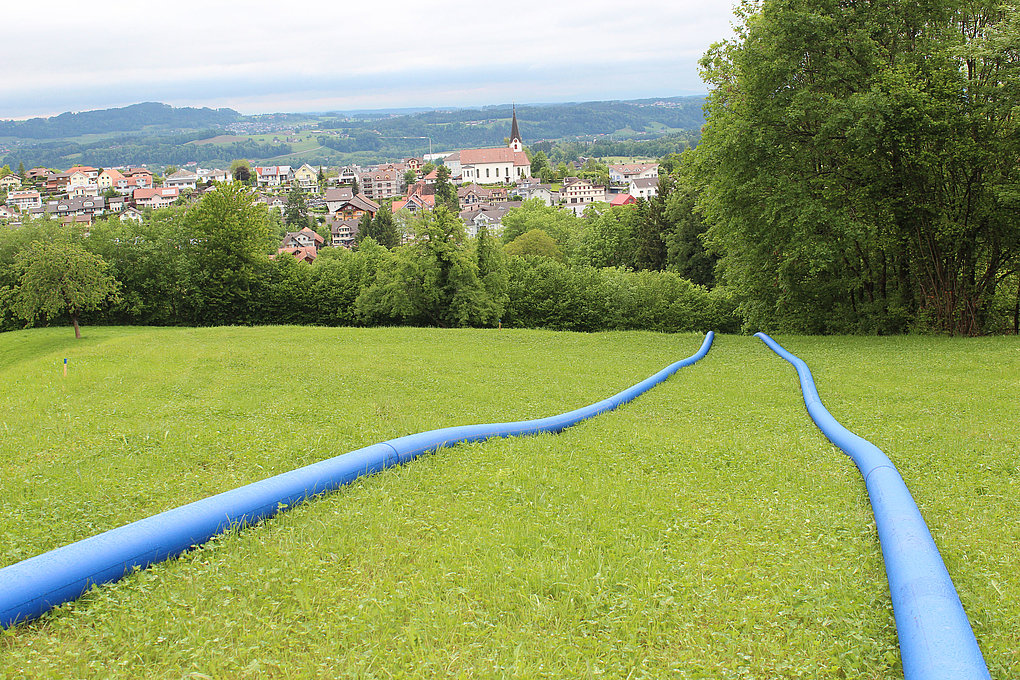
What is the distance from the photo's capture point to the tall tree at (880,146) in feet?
73.9

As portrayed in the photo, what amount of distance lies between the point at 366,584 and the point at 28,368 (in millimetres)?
20838

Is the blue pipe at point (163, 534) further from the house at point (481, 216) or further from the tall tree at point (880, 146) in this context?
the house at point (481, 216)

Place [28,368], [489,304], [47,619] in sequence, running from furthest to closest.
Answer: [489,304], [28,368], [47,619]

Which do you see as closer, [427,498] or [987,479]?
[427,498]

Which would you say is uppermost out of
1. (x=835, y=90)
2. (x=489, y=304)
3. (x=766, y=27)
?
(x=766, y=27)

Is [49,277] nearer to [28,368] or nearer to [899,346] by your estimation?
[28,368]

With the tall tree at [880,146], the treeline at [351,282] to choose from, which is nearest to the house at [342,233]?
the treeline at [351,282]

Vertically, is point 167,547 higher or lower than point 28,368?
higher

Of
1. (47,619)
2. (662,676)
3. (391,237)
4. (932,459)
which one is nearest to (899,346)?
(932,459)

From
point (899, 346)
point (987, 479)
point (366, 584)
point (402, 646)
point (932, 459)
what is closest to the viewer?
point (402, 646)

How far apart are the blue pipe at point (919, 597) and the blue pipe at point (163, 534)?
5.48 metres

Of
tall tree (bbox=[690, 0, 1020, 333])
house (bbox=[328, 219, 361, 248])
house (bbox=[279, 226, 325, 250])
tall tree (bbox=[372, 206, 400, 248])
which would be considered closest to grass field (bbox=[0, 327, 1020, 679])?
tall tree (bbox=[690, 0, 1020, 333])

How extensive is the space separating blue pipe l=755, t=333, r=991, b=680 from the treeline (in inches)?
1422

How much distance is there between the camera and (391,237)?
112250 millimetres
